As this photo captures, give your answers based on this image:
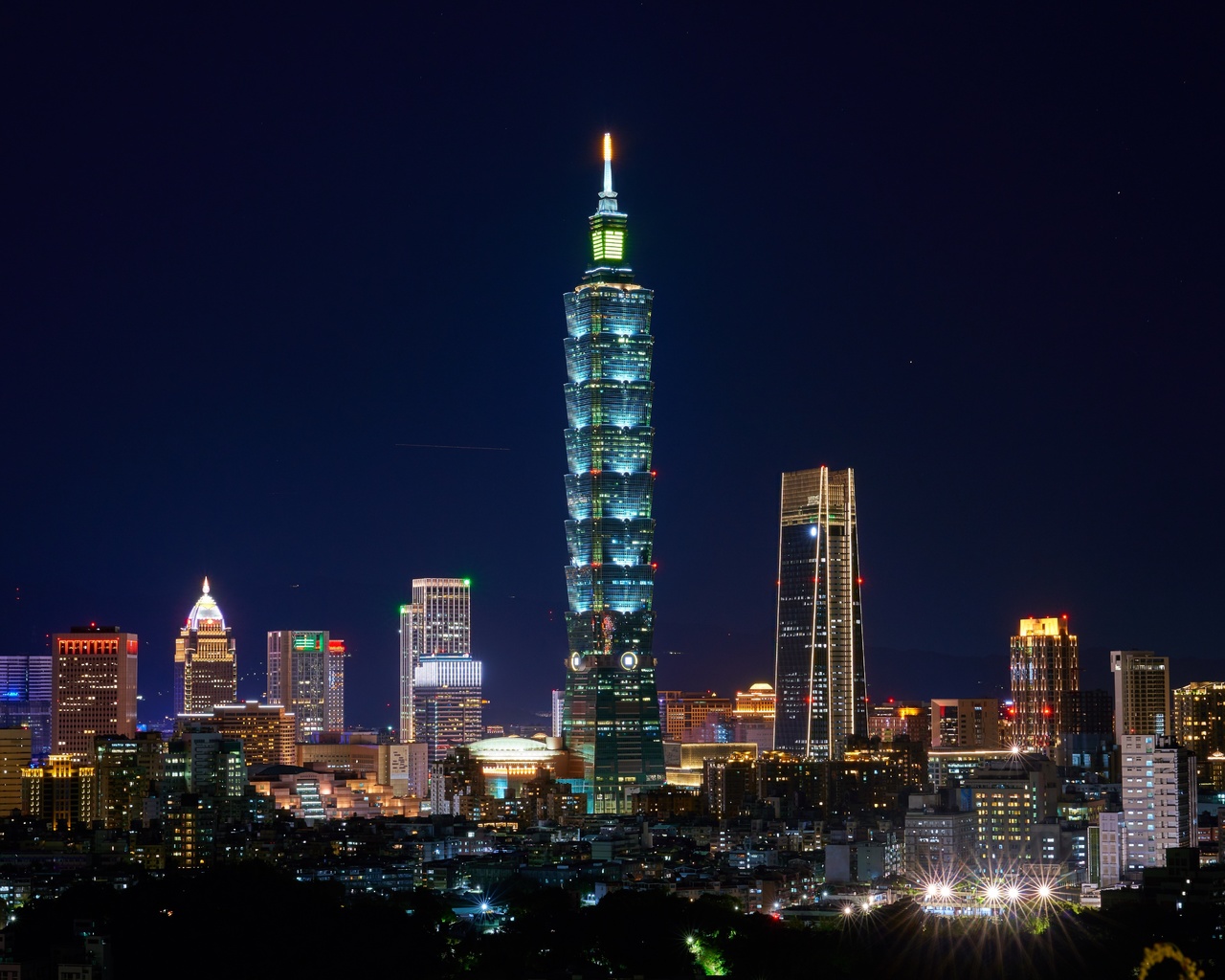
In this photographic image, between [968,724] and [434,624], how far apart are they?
1634 inches

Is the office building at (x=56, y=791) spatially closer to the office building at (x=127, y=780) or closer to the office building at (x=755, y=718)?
the office building at (x=127, y=780)

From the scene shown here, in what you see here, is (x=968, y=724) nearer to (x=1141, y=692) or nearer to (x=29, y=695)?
(x=1141, y=692)

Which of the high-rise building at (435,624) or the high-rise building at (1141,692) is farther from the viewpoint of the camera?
the high-rise building at (435,624)

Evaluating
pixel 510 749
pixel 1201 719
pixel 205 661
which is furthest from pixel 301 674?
pixel 1201 719

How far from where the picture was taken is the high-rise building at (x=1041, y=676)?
151 meters

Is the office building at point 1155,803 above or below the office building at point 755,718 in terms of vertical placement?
below

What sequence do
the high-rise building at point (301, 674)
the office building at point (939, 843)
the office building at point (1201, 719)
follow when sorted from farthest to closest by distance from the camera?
the high-rise building at point (301, 674)
the office building at point (1201, 719)
the office building at point (939, 843)

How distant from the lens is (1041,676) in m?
152

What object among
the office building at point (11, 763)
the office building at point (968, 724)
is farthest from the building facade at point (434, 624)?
the office building at point (11, 763)

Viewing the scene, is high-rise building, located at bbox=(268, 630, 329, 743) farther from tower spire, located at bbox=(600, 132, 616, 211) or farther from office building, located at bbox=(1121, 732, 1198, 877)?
office building, located at bbox=(1121, 732, 1198, 877)

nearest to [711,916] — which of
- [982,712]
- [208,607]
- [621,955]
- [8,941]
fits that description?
[621,955]

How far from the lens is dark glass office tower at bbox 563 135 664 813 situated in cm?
12938

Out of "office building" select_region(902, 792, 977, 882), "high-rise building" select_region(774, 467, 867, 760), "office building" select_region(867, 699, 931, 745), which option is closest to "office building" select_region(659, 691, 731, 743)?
"office building" select_region(867, 699, 931, 745)

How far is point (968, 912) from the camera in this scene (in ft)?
220
